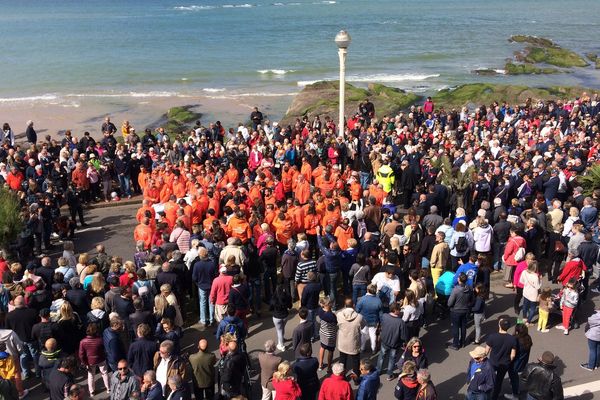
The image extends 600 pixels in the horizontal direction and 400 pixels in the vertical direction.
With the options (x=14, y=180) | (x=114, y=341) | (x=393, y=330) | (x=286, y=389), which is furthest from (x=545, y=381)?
(x=14, y=180)

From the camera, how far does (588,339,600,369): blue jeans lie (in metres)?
9.15

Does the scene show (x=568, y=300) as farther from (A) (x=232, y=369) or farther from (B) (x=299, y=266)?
(A) (x=232, y=369)

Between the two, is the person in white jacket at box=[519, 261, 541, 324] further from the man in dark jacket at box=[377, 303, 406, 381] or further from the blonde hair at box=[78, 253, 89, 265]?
the blonde hair at box=[78, 253, 89, 265]

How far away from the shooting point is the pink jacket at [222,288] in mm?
9742

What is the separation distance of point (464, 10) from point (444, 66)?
62133 mm

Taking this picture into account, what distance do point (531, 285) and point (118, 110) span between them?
31758 millimetres

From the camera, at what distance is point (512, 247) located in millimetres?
11047

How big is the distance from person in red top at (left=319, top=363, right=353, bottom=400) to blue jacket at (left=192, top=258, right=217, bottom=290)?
3.44m

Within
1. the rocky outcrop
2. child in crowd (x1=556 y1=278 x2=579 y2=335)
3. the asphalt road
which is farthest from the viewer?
the rocky outcrop

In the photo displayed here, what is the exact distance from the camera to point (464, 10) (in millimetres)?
111062

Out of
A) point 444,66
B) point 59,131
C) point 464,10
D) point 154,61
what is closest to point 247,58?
point 154,61

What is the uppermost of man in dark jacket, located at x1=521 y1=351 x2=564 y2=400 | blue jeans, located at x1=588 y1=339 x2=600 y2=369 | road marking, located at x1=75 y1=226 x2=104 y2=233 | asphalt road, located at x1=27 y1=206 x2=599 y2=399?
man in dark jacket, located at x1=521 y1=351 x2=564 y2=400

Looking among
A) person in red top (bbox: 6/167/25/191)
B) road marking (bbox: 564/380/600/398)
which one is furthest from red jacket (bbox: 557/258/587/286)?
person in red top (bbox: 6/167/25/191)

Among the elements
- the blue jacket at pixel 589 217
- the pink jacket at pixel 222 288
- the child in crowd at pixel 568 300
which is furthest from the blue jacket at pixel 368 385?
the blue jacket at pixel 589 217
